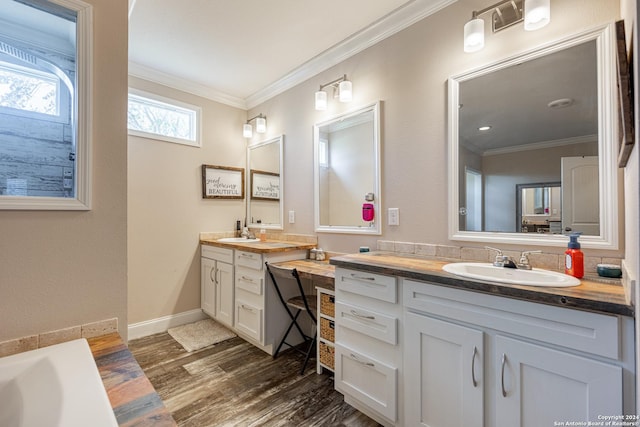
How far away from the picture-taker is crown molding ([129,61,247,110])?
2.84 metres

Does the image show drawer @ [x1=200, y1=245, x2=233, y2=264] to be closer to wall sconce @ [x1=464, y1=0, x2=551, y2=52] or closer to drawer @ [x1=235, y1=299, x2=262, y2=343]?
drawer @ [x1=235, y1=299, x2=262, y2=343]

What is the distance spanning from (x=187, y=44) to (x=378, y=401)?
3.09 metres

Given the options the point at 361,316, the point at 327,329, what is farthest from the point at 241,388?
the point at 361,316

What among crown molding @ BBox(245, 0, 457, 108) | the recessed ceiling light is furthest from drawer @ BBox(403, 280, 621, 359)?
crown molding @ BBox(245, 0, 457, 108)

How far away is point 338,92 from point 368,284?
5.80 ft

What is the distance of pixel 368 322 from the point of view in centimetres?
160

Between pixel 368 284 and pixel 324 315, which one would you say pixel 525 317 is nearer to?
pixel 368 284

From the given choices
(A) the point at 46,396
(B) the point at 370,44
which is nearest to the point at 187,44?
(B) the point at 370,44

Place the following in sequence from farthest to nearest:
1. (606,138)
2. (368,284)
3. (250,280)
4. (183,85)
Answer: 1. (183,85)
2. (250,280)
3. (368,284)
4. (606,138)

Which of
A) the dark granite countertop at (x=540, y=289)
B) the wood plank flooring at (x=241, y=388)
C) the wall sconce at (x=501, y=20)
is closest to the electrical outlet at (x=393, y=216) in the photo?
the dark granite countertop at (x=540, y=289)

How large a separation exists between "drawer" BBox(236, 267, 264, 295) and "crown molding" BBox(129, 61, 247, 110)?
212 cm

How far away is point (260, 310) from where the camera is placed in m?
2.38

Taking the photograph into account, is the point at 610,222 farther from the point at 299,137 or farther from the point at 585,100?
the point at 299,137

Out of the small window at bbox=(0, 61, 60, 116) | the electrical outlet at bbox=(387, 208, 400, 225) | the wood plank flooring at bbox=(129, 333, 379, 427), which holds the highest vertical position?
the small window at bbox=(0, 61, 60, 116)
